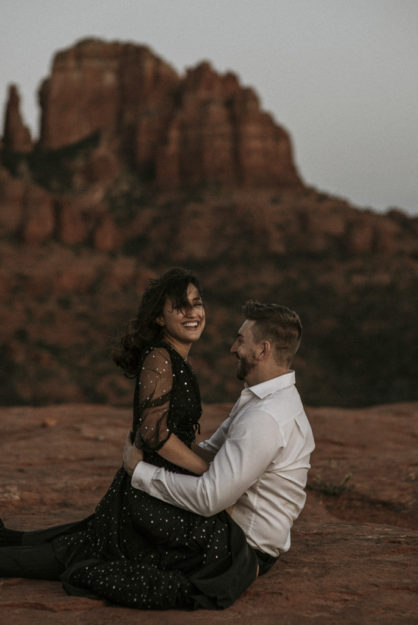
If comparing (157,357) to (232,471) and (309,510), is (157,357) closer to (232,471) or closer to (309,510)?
(232,471)

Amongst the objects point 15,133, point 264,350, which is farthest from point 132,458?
point 15,133

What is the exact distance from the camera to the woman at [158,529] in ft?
9.84

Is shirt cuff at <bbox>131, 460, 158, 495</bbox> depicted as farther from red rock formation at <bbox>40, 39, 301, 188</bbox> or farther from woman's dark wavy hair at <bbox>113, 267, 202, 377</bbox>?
red rock formation at <bbox>40, 39, 301, 188</bbox>

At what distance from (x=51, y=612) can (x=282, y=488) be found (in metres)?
1.31

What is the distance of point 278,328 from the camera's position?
10.1 ft

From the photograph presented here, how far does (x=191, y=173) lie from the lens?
58.8 metres

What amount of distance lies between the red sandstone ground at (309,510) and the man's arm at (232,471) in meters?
0.54

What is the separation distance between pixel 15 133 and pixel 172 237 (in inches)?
1277

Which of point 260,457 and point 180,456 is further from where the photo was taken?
point 180,456

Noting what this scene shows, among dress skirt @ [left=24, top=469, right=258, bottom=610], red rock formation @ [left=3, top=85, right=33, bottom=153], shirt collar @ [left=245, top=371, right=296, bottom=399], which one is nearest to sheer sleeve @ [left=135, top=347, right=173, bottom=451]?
dress skirt @ [left=24, top=469, right=258, bottom=610]

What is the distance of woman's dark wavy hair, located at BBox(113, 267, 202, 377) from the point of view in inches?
129

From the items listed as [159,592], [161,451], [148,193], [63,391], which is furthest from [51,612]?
[148,193]

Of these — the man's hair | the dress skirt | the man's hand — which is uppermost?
the man's hair

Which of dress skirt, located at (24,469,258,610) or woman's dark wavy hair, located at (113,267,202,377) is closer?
dress skirt, located at (24,469,258,610)
